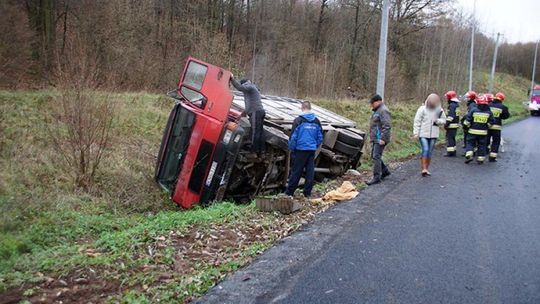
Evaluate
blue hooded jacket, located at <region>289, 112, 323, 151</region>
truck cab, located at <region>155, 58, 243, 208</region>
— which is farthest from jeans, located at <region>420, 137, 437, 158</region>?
truck cab, located at <region>155, 58, 243, 208</region>

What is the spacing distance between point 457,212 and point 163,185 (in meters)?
5.30

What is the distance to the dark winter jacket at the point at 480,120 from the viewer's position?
12211mm

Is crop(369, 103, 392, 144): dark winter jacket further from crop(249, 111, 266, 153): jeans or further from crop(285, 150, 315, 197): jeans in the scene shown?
crop(249, 111, 266, 153): jeans

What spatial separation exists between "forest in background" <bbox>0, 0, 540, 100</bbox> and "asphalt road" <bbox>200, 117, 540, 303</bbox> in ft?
18.1

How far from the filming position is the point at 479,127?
12227 millimetres

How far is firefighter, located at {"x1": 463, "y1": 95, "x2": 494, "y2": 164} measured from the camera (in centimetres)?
1223

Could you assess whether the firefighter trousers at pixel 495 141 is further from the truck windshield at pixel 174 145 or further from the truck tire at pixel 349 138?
the truck windshield at pixel 174 145

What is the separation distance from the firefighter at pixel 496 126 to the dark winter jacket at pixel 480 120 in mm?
219

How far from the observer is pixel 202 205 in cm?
852

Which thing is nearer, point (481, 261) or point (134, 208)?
point (481, 261)

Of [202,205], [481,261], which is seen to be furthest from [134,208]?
[481,261]

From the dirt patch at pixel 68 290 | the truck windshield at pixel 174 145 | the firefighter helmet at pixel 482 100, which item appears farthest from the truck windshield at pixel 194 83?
the firefighter helmet at pixel 482 100

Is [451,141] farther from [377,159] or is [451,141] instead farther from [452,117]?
[377,159]

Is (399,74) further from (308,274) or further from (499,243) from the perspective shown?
(308,274)
